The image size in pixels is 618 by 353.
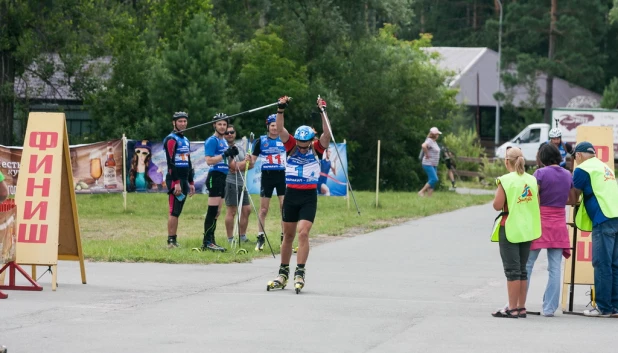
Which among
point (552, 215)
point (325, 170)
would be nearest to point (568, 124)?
point (325, 170)

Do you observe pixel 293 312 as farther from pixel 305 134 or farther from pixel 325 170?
pixel 325 170

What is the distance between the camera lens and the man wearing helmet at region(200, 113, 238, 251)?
1581 centimetres

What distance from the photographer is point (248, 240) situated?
17078mm

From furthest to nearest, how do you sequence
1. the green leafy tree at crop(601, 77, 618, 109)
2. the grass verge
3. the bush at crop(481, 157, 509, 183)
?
the green leafy tree at crop(601, 77, 618, 109)
the bush at crop(481, 157, 509, 183)
the grass verge

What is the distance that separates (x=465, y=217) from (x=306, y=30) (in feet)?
46.6

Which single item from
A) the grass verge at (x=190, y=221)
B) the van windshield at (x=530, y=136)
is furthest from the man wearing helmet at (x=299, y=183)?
the van windshield at (x=530, y=136)

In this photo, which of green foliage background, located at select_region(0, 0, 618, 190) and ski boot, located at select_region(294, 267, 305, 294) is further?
green foliage background, located at select_region(0, 0, 618, 190)

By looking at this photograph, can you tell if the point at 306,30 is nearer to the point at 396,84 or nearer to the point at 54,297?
the point at 396,84

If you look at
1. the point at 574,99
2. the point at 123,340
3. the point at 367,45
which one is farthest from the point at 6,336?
the point at 574,99

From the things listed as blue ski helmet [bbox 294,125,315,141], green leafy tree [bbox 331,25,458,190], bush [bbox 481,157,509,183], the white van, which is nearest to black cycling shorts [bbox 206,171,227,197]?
blue ski helmet [bbox 294,125,315,141]

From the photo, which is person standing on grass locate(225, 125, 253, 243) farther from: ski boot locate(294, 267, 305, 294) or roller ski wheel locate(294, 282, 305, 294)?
roller ski wheel locate(294, 282, 305, 294)

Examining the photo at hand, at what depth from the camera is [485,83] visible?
6788cm

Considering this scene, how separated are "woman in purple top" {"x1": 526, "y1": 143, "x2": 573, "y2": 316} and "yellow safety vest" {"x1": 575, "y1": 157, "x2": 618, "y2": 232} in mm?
219

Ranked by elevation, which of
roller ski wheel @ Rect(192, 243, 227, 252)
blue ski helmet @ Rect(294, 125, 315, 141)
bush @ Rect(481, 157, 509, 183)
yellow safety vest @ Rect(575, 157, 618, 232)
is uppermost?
blue ski helmet @ Rect(294, 125, 315, 141)
